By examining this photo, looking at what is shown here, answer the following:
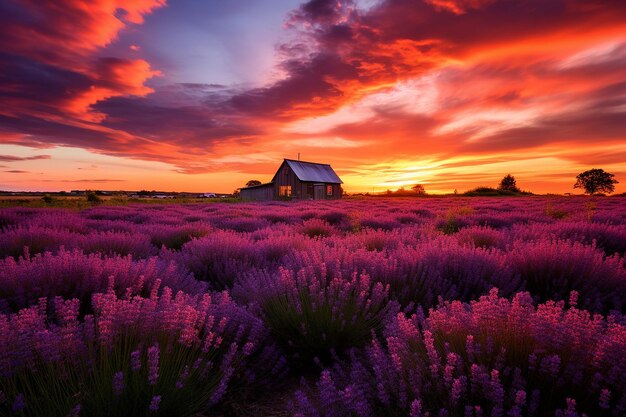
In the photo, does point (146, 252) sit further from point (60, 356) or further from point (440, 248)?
point (440, 248)

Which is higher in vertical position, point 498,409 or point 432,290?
point 498,409

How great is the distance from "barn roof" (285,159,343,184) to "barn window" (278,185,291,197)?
2192 millimetres

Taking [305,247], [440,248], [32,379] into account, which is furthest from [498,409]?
[305,247]

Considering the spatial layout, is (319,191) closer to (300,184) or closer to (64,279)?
(300,184)

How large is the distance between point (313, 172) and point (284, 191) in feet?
16.5

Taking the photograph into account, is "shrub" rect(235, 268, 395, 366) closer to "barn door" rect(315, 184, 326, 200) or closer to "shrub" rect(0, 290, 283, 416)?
"shrub" rect(0, 290, 283, 416)

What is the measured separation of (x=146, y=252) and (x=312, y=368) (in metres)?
3.57

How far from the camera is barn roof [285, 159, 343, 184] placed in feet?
132

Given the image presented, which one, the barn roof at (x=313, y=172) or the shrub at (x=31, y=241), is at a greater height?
the barn roof at (x=313, y=172)

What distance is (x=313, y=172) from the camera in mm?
43438

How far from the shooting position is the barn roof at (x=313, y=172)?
4026cm

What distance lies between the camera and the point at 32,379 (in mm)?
1604

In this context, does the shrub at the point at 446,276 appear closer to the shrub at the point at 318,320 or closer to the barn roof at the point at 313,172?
the shrub at the point at 318,320

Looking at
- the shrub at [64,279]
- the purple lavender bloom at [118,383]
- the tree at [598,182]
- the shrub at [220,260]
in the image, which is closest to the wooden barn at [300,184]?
the shrub at [220,260]
